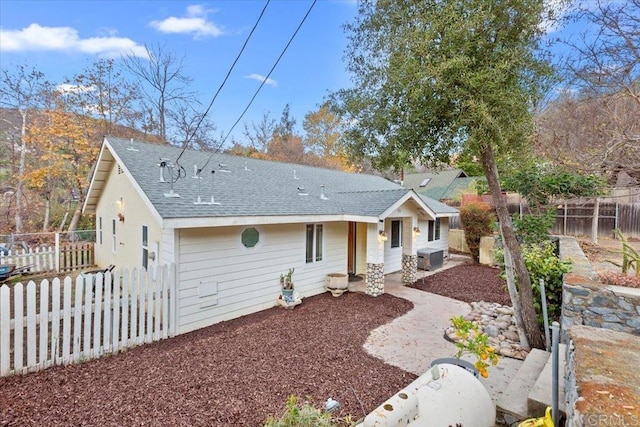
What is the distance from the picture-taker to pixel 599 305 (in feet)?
12.8

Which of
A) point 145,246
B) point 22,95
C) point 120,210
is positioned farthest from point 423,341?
point 22,95

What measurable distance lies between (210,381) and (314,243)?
5.05 metres

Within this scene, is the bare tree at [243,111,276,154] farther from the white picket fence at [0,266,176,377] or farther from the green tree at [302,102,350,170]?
the white picket fence at [0,266,176,377]

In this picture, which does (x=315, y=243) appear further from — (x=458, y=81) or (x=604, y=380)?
(x=604, y=380)

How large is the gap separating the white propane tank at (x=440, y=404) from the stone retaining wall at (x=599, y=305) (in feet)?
6.21

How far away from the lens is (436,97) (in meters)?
4.60

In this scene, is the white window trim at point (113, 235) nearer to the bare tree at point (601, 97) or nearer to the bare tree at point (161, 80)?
the bare tree at point (161, 80)

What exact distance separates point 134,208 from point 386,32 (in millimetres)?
7361

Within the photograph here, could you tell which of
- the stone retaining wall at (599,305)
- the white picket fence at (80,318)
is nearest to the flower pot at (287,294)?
the white picket fence at (80,318)

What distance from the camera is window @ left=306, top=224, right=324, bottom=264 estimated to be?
8625mm

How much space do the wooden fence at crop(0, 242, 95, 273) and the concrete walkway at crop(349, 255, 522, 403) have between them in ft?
35.5

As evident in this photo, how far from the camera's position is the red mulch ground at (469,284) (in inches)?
333

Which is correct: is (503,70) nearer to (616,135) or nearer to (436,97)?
(436,97)

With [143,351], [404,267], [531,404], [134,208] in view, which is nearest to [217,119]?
[134,208]
